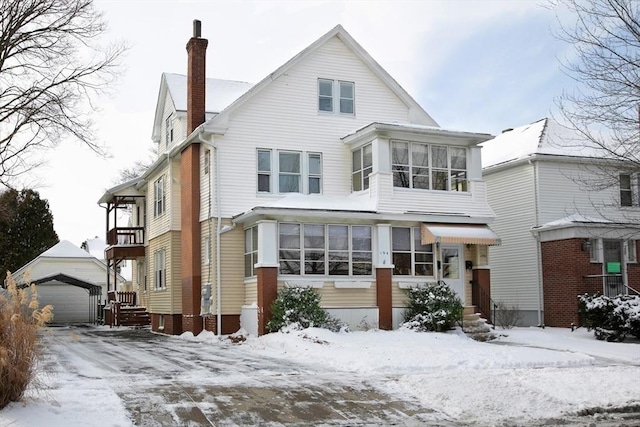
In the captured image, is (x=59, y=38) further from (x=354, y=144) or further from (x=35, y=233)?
(x=35, y=233)

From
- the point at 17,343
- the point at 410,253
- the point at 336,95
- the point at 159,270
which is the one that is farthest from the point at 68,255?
the point at 17,343

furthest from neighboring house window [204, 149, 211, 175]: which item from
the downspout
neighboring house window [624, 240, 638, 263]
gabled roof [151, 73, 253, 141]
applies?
neighboring house window [624, 240, 638, 263]

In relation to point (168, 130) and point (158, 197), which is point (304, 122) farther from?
point (158, 197)

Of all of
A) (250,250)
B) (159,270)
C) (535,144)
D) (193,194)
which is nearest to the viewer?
(250,250)

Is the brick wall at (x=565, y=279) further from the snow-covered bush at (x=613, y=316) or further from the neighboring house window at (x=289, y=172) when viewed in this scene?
the neighboring house window at (x=289, y=172)

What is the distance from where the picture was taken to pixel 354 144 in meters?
25.3

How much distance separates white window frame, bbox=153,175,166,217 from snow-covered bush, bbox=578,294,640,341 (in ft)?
53.6

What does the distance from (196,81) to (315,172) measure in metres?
5.33

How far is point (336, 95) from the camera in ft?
85.7

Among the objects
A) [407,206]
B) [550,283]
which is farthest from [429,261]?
[550,283]

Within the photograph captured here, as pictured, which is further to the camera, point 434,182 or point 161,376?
point 434,182

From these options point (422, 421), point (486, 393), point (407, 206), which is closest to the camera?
point (422, 421)

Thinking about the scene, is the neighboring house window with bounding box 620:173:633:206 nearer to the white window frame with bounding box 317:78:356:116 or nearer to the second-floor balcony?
the white window frame with bounding box 317:78:356:116

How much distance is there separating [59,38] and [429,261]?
49.5 ft
